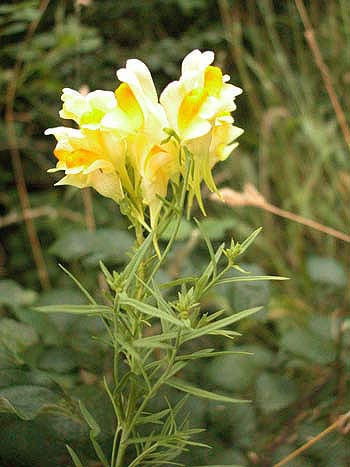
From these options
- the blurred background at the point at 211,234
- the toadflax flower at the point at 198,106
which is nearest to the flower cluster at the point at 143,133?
the toadflax flower at the point at 198,106

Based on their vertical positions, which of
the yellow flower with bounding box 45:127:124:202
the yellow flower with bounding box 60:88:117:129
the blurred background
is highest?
the yellow flower with bounding box 60:88:117:129

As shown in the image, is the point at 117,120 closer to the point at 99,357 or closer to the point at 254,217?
the point at 99,357

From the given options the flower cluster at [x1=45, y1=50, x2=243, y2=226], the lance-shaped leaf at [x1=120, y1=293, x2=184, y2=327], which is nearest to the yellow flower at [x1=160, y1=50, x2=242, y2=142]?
the flower cluster at [x1=45, y1=50, x2=243, y2=226]

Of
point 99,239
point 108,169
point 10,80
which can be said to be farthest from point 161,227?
point 10,80

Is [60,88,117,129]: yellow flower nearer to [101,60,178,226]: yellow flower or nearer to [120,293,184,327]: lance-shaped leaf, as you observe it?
[101,60,178,226]: yellow flower

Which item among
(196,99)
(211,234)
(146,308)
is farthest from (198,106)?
(211,234)

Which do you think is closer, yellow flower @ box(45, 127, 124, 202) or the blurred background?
yellow flower @ box(45, 127, 124, 202)
